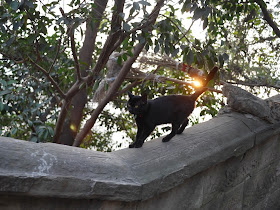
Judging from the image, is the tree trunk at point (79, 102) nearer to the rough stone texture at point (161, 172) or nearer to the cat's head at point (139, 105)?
the cat's head at point (139, 105)

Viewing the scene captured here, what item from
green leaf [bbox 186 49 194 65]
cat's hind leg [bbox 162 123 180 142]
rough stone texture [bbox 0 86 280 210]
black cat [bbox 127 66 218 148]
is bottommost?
rough stone texture [bbox 0 86 280 210]

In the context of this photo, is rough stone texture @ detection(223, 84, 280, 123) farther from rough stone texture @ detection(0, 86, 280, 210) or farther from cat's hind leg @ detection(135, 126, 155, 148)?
cat's hind leg @ detection(135, 126, 155, 148)

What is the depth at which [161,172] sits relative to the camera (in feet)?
6.56

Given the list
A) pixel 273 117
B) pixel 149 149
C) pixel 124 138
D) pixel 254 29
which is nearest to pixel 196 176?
pixel 149 149

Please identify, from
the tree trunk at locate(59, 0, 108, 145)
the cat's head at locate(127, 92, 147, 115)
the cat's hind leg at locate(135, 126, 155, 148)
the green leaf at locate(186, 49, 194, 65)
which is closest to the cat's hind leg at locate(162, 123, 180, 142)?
the cat's hind leg at locate(135, 126, 155, 148)

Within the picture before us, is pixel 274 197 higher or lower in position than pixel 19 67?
lower

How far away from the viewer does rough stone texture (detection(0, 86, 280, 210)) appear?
1503mm

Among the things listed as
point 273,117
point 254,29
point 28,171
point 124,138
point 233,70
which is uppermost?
point 254,29

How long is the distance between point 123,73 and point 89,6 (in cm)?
139

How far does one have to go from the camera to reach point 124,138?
283 inches

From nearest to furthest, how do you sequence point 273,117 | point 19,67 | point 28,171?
point 28,171, point 273,117, point 19,67

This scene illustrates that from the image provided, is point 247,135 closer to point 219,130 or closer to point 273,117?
point 219,130

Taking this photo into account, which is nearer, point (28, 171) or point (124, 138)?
point (28, 171)

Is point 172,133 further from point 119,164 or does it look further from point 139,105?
point 119,164
